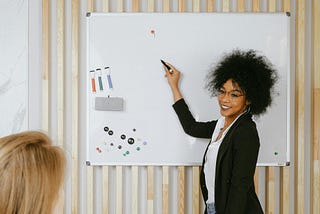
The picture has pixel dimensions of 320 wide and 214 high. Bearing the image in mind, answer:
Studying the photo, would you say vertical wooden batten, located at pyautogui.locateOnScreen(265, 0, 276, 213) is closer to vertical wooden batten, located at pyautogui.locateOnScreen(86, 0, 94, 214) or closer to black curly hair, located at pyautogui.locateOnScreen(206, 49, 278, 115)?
black curly hair, located at pyautogui.locateOnScreen(206, 49, 278, 115)

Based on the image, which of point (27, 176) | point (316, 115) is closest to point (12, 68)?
point (316, 115)

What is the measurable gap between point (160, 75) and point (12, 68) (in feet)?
2.85

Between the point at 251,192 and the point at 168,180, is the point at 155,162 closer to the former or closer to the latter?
the point at 168,180

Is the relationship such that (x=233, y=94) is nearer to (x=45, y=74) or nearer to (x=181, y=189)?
(x=181, y=189)

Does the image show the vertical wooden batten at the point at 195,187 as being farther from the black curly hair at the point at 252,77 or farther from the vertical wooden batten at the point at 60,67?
the vertical wooden batten at the point at 60,67

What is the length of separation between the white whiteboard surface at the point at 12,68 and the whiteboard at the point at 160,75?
15.6 inches

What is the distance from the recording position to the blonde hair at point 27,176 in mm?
1366

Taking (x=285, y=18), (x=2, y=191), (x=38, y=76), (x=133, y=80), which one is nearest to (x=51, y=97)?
(x=38, y=76)

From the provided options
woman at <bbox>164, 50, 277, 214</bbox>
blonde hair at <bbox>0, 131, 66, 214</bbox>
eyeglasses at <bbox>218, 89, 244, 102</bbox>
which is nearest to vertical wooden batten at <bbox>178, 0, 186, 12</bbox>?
woman at <bbox>164, 50, 277, 214</bbox>

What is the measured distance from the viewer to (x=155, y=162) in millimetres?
3436

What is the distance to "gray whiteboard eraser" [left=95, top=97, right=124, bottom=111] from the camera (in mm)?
3416

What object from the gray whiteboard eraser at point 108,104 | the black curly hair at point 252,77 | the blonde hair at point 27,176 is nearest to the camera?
the blonde hair at point 27,176

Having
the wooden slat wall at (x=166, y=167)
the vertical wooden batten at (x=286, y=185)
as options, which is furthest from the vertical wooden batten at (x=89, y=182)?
the vertical wooden batten at (x=286, y=185)

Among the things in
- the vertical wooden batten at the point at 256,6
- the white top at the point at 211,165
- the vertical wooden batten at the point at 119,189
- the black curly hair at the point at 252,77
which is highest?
the vertical wooden batten at the point at 256,6
